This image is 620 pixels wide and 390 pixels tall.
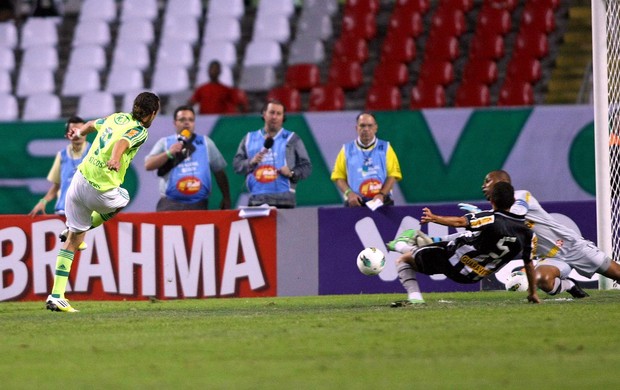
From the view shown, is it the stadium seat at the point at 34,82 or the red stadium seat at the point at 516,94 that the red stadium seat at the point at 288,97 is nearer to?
the red stadium seat at the point at 516,94

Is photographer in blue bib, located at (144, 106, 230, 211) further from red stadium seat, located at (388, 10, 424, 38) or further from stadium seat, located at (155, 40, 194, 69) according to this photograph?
red stadium seat, located at (388, 10, 424, 38)

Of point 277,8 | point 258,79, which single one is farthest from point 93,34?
point 258,79

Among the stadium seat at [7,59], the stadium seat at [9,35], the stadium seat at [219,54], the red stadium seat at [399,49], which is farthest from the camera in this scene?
the stadium seat at [9,35]

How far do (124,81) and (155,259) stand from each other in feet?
23.4

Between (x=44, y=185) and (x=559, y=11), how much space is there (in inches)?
339

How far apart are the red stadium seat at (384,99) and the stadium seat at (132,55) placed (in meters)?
4.14

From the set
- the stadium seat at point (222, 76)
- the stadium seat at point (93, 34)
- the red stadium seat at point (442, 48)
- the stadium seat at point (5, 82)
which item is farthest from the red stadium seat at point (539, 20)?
the stadium seat at point (5, 82)

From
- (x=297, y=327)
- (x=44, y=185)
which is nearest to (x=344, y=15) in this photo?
(x=44, y=185)

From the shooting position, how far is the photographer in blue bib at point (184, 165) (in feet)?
42.1

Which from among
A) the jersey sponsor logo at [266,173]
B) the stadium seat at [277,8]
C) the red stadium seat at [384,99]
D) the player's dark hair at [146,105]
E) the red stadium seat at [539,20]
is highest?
the stadium seat at [277,8]

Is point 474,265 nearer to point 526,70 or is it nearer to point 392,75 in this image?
point 526,70

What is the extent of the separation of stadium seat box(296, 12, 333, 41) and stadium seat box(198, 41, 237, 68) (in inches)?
43.6

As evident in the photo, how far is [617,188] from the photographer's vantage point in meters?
12.6

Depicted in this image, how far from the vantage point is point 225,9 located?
2028 centimetres
